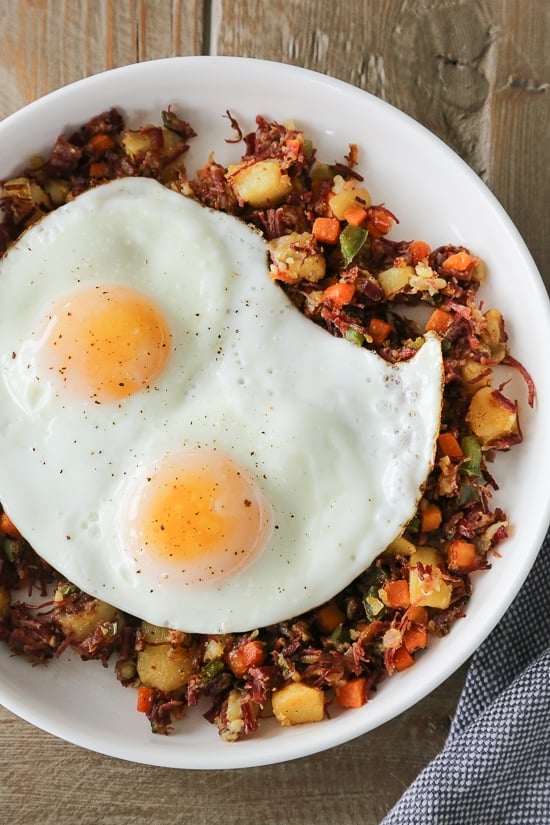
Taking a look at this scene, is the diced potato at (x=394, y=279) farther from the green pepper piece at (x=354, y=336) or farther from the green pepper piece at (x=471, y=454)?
the green pepper piece at (x=471, y=454)

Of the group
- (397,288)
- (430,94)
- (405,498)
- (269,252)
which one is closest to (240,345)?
(269,252)

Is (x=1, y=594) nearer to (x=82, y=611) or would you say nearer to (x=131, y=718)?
(x=82, y=611)

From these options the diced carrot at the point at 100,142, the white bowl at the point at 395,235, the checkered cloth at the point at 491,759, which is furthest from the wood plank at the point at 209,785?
the diced carrot at the point at 100,142

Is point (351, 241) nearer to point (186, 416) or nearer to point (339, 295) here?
point (339, 295)

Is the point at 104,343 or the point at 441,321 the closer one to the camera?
the point at 104,343

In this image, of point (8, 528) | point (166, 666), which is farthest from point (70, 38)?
point (166, 666)

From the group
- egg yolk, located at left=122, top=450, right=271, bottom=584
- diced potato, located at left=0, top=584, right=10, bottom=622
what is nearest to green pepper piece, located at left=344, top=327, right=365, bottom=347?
egg yolk, located at left=122, top=450, right=271, bottom=584
